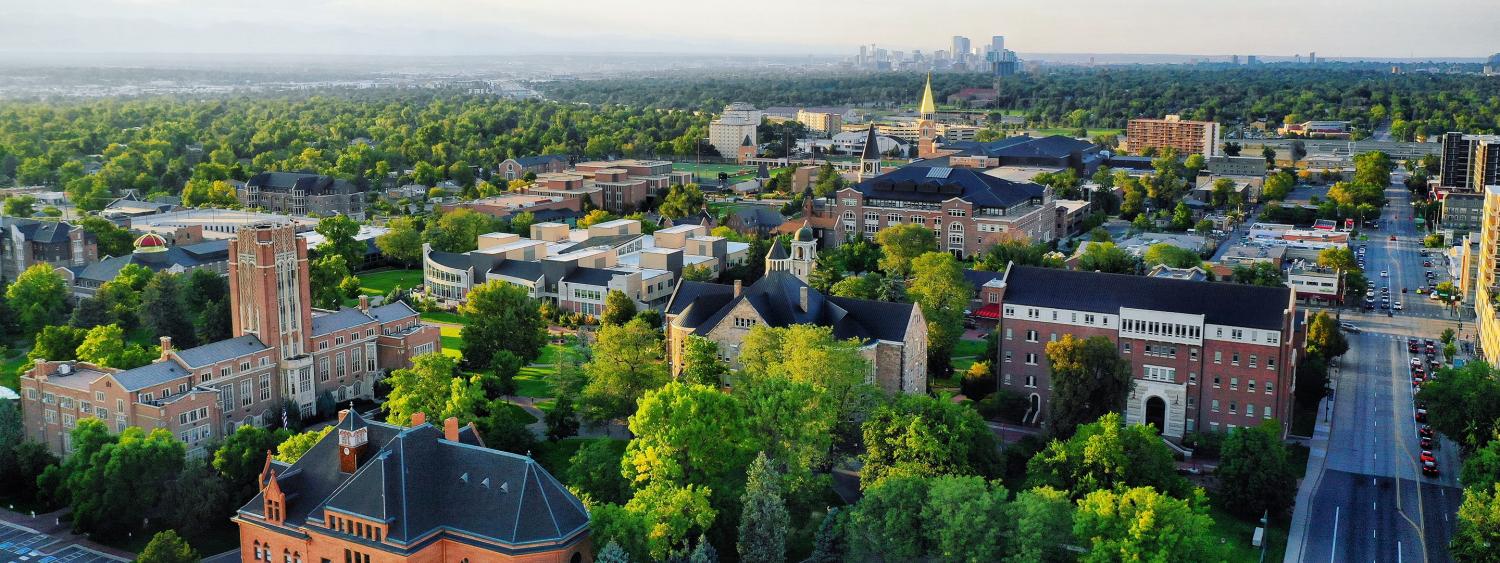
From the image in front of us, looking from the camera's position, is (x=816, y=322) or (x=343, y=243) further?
(x=343, y=243)

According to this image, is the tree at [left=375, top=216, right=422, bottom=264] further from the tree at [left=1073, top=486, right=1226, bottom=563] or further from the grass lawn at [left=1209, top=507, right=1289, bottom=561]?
the tree at [left=1073, top=486, right=1226, bottom=563]

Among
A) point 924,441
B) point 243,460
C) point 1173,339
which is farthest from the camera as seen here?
point 1173,339

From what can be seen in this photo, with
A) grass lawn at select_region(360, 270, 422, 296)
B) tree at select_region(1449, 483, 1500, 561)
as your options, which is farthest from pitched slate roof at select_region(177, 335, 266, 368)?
tree at select_region(1449, 483, 1500, 561)

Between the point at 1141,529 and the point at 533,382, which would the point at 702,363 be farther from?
the point at 1141,529

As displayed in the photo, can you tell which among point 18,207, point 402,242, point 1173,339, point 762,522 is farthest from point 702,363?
point 18,207

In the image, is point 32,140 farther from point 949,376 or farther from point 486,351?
point 949,376

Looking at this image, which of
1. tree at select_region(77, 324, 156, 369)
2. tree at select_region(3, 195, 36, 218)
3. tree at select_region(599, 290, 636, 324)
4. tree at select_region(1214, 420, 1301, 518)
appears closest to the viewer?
tree at select_region(1214, 420, 1301, 518)
